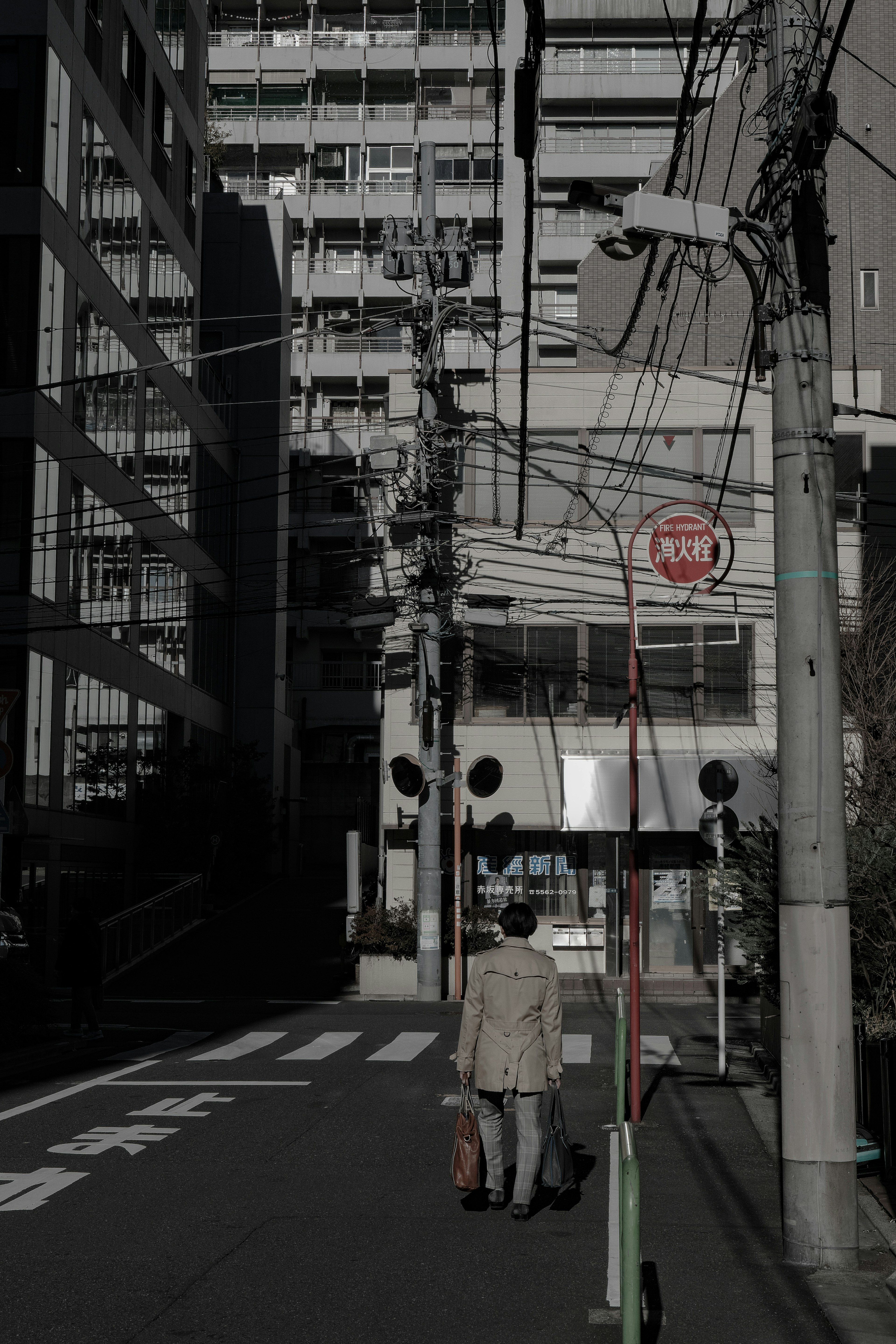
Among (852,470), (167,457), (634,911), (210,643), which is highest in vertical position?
(167,457)

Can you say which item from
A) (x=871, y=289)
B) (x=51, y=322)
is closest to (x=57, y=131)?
(x=51, y=322)

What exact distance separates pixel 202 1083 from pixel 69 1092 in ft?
4.34

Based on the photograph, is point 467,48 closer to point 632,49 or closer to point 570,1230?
point 632,49

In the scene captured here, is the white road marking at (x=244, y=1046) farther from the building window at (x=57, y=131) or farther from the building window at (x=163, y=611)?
the building window at (x=57, y=131)

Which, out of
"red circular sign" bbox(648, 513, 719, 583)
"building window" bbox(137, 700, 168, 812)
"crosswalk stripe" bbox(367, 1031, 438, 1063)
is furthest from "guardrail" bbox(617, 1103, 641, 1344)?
"building window" bbox(137, 700, 168, 812)

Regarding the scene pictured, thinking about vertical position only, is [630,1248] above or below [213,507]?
below

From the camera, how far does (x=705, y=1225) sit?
28.0 feet

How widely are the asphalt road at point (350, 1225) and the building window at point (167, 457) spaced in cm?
2630

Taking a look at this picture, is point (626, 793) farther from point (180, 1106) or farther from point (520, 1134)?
point (520, 1134)

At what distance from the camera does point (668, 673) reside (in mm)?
28891

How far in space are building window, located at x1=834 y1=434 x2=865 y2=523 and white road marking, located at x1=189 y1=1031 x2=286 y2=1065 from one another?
1586cm

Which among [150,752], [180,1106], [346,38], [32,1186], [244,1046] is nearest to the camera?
[32,1186]

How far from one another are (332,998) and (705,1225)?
18.0m

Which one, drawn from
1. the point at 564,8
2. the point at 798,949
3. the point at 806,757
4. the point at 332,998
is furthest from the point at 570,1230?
the point at 564,8
